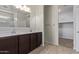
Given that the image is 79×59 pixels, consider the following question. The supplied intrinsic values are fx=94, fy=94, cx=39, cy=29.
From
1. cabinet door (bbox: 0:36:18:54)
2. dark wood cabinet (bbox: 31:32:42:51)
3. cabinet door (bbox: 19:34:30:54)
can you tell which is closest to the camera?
cabinet door (bbox: 0:36:18:54)

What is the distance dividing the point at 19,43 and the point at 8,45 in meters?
0.18

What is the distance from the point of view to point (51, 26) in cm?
129

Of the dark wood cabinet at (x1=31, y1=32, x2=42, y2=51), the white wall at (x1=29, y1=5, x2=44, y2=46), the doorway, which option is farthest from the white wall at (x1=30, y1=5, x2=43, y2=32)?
the doorway

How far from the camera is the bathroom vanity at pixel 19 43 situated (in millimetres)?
1006

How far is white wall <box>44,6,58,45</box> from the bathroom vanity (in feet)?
0.42

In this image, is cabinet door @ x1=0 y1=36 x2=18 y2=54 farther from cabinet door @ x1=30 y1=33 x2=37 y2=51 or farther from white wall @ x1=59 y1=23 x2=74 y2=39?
white wall @ x1=59 y1=23 x2=74 y2=39

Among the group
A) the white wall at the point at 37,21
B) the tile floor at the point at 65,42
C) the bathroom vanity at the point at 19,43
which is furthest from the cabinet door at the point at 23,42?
the tile floor at the point at 65,42

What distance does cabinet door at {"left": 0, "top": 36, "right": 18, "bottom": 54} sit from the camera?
98cm

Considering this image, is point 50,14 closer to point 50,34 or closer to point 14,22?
point 50,34

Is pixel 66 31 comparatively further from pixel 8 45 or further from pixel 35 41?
pixel 8 45

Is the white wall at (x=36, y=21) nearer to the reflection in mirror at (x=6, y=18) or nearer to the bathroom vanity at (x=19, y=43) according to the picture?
the bathroom vanity at (x=19, y=43)

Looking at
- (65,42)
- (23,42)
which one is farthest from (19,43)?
(65,42)

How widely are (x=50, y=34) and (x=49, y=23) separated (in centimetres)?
15

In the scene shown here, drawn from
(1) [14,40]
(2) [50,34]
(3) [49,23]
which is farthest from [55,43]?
(1) [14,40]
